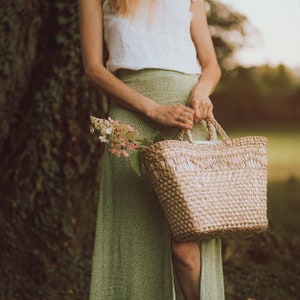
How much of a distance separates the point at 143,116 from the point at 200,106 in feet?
0.74

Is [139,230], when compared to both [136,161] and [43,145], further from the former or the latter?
[43,145]

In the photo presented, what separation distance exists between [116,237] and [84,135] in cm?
184

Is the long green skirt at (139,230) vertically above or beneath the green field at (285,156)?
beneath

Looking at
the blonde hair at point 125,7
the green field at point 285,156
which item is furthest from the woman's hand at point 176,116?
the green field at point 285,156

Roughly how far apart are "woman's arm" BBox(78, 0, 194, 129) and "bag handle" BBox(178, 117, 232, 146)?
1.4 inches

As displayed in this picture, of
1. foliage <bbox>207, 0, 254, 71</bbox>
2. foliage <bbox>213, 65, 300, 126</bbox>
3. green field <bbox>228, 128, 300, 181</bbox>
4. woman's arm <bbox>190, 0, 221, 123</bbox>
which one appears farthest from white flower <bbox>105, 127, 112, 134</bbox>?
green field <bbox>228, 128, 300, 181</bbox>

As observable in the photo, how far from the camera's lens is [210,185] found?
251cm

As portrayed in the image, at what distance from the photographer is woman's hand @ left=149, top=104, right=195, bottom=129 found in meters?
2.66

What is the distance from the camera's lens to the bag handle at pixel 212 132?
2594 millimetres

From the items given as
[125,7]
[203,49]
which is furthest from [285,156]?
[125,7]

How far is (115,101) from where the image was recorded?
2.84 metres

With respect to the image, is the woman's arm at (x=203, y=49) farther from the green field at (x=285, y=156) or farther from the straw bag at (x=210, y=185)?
the green field at (x=285, y=156)

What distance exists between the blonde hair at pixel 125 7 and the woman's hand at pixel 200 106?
391 millimetres

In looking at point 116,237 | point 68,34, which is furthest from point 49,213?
point 116,237
